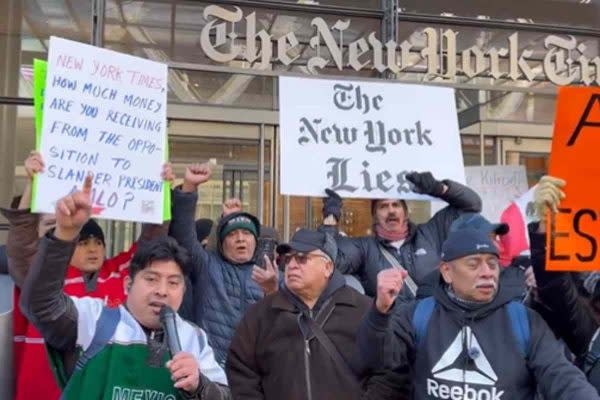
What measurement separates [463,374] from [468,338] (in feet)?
0.42

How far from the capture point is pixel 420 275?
360 centimetres

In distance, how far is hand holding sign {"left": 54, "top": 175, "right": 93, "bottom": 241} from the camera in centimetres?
216

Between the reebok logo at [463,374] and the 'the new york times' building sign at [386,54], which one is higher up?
the 'the new york times' building sign at [386,54]

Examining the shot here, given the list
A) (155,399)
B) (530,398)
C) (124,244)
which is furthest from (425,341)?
(124,244)

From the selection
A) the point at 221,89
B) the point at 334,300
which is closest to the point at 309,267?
the point at 334,300

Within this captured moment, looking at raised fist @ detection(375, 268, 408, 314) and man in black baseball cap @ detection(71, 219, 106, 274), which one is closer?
raised fist @ detection(375, 268, 408, 314)

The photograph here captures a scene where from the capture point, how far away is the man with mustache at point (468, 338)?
95.3 inches

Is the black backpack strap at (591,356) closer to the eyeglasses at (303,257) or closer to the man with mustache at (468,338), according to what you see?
the man with mustache at (468,338)

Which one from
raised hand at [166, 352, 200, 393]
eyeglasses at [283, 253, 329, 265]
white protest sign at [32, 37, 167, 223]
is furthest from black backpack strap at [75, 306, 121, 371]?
eyeglasses at [283, 253, 329, 265]

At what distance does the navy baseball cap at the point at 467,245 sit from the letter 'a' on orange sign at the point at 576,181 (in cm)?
23

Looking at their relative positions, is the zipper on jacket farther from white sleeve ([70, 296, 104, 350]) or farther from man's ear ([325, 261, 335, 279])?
white sleeve ([70, 296, 104, 350])

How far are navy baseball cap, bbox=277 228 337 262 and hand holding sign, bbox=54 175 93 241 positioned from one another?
110 centimetres

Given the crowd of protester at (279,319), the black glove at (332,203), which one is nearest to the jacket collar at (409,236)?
the crowd of protester at (279,319)

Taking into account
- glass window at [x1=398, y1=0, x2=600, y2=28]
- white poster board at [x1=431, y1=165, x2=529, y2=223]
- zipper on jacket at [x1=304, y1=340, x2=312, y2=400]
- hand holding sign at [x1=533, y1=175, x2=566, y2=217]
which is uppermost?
glass window at [x1=398, y1=0, x2=600, y2=28]
